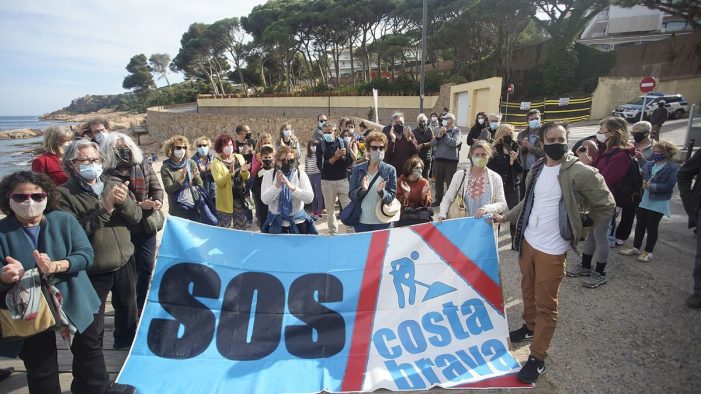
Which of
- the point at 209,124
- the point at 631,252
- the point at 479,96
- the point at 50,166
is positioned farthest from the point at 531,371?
the point at 209,124

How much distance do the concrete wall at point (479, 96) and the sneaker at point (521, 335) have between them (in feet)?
64.7

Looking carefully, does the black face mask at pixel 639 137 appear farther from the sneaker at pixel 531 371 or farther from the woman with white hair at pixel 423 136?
the sneaker at pixel 531 371

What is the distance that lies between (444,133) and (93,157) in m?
5.60

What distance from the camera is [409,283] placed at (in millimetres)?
3402

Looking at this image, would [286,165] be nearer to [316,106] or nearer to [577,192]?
[577,192]

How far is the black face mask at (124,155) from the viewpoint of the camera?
3238 millimetres

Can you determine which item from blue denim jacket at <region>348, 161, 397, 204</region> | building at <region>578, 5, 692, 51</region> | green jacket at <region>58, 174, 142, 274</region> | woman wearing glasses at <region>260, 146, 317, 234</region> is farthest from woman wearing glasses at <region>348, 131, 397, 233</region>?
building at <region>578, 5, 692, 51</region>

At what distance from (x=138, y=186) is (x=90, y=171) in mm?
506

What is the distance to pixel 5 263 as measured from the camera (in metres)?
2.22

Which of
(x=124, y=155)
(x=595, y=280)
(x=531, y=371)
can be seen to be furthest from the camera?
(x=595, y=280)

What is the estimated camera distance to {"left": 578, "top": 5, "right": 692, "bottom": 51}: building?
1507 inches

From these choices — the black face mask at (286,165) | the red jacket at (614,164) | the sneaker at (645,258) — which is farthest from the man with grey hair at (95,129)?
the sneaker at (645,258)

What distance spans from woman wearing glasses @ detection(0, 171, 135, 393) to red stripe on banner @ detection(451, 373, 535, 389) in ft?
8.66

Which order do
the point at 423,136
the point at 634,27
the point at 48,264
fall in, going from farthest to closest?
1. the point at 634,27
2. the point at 423,136
3. the point at 48,264
